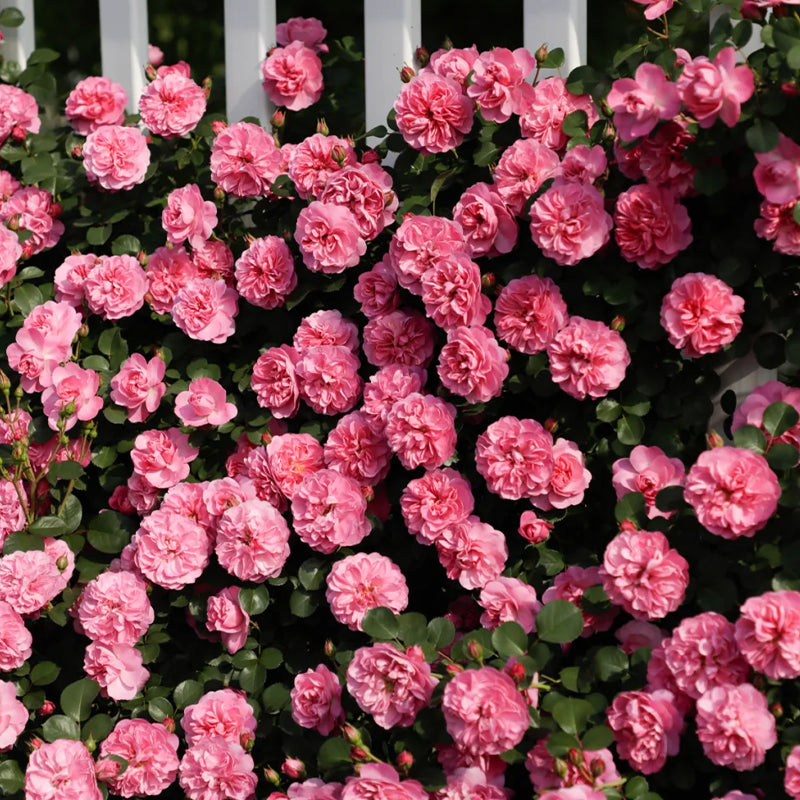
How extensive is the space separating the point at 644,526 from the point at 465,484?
32 centimetres

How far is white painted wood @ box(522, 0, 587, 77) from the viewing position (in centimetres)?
200

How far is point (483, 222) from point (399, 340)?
263 millimetres

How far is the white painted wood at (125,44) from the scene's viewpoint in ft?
7.66

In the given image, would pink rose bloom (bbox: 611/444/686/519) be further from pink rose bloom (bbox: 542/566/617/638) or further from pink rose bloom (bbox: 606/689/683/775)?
pink rose bloom (bbox: 606/689/683/775)

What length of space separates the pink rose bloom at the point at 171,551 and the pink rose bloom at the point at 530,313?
67cm

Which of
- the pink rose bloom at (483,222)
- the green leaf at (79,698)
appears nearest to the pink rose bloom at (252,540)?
the green leaf at (79,698)

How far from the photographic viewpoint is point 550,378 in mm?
1863

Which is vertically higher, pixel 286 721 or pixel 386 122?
pixel 386 122

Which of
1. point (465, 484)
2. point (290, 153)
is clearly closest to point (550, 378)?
point (465, 484)

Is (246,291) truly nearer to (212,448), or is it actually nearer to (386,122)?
(212,448)

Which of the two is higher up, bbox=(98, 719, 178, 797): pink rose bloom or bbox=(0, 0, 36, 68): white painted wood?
bbox=(0, 0, 36, 68): white painted wood

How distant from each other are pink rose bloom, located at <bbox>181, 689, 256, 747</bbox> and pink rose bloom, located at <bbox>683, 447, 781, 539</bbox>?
863 mm

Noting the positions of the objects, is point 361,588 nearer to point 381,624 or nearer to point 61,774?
point 381,624

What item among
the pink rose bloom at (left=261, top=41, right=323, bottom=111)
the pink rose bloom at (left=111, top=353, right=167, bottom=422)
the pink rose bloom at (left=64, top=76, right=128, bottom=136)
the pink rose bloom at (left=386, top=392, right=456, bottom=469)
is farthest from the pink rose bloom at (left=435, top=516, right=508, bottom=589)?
the pink rose bloom at (left=64, top=76, right=128, bottom=136)
